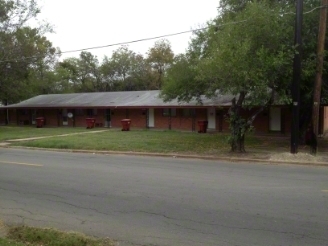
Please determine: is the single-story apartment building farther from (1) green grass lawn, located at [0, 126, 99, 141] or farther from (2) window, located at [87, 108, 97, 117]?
(1) green grass lawn, located at [0, 126, 99, 141]

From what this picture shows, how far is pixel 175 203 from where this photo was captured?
7242 mm

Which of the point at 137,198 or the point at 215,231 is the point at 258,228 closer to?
the point at 215,231

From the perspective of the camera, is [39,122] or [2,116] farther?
[2,116]

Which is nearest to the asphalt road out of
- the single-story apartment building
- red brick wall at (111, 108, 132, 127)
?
the single-story apartment building

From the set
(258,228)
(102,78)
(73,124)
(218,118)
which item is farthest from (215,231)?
(102,78)

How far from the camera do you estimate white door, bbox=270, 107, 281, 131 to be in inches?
1013

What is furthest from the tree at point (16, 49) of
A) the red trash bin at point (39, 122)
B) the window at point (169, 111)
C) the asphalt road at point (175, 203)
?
the asphalt road at point (175, 203)

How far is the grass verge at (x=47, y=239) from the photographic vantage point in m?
4.84

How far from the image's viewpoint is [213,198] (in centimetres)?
763

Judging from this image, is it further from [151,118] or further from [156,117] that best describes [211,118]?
[151,118]

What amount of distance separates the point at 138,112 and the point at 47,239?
90.5 feet

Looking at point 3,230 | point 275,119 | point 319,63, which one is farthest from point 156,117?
point 3,230

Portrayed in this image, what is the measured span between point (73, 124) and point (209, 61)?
2517cm

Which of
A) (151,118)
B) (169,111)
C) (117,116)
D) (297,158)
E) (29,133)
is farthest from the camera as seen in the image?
(117,116)
